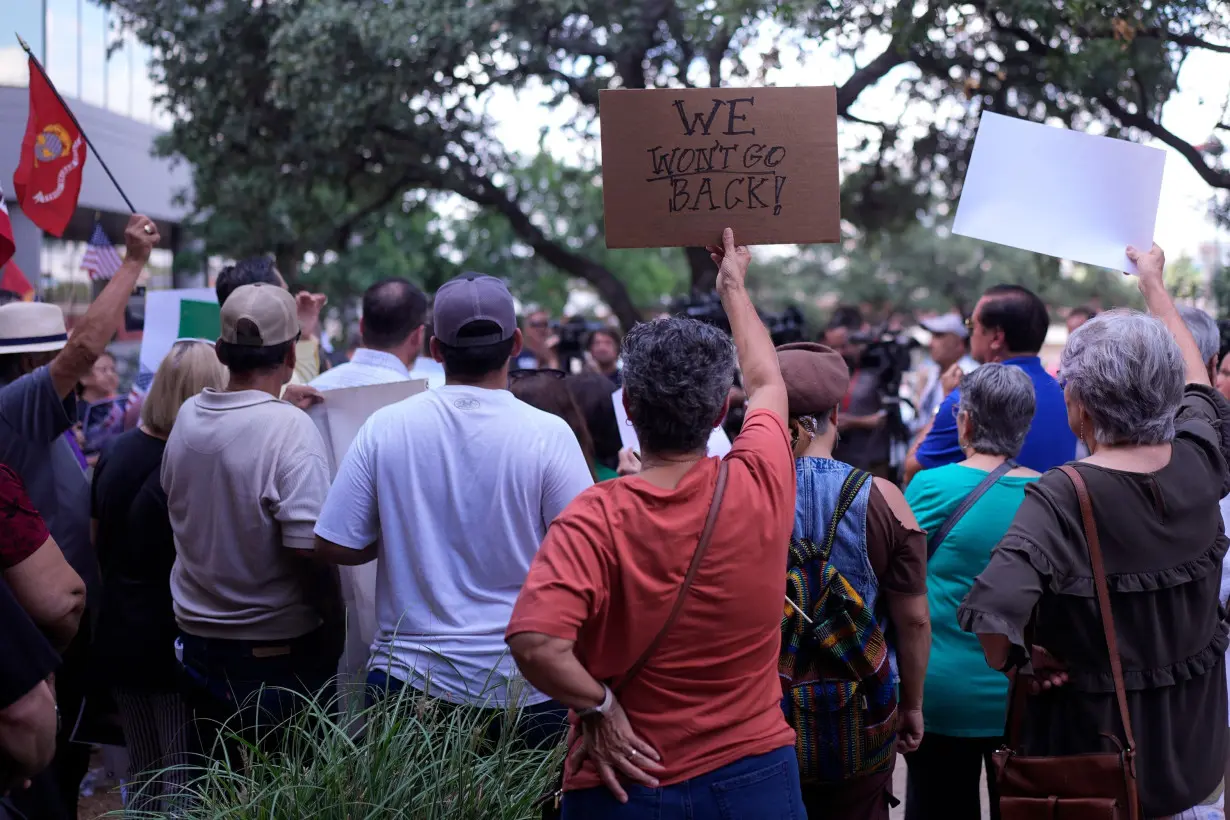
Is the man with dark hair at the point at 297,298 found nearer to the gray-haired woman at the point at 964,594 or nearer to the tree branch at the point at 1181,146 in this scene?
the gray-haired woman at the point at 964,594

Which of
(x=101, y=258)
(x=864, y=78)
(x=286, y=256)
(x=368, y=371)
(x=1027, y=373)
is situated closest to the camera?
(x=368, y=371)

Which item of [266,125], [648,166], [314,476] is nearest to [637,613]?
[648,166]

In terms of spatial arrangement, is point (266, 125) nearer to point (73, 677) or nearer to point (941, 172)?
point (941, 172)

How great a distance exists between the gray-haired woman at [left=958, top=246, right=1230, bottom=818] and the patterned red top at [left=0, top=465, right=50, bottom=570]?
1.96m

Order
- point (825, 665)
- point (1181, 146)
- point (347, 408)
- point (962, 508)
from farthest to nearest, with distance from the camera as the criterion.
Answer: point (1181, 146) → point (347, 408) → point (962, 508) → point (825, 665)

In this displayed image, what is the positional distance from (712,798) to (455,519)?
1073 mm

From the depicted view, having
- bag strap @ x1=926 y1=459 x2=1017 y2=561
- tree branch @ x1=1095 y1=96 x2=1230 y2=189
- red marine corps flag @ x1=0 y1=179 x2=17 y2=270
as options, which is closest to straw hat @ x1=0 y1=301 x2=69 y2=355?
red marine corps flag @ x1=0 y1=179 x2=17 y2=270

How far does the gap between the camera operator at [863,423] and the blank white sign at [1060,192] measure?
4533mm

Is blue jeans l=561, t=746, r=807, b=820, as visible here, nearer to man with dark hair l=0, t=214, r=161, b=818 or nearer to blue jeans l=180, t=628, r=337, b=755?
blue jeans l=180, t=628, r=337, b=755

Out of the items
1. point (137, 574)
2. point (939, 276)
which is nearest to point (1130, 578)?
point (137, 574)

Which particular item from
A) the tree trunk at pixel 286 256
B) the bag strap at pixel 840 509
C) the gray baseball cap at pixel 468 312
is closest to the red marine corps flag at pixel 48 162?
the gray baseball cap at pixel 468 312

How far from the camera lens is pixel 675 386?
7.54ft

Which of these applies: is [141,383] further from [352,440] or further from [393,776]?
[393,776]

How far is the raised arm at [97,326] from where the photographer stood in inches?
139
